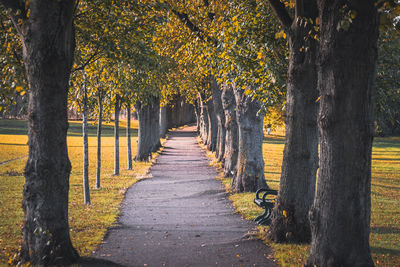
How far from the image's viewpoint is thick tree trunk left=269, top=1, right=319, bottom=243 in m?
7.93

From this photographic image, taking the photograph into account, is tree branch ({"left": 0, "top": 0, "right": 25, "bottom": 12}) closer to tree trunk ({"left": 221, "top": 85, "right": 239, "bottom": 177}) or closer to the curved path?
the curved path

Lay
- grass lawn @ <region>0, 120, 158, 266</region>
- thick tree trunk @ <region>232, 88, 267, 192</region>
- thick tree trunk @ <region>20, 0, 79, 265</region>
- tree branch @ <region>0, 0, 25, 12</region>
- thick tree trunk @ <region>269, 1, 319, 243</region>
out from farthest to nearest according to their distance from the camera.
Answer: thick tree trunk @ <region>232, 88, 267, 192</region>
grass lawn @ <region>0, 120, 158, 266</region>
thick tree trunk @ <region>269, 1, 319, 243</region>
tree branch @ <region>0, 0, 25, 12</region>
thick tree trunk @ <region>20, 0, 79, 265</region>

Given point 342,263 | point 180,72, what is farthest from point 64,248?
point 180,72

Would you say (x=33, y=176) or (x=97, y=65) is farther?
(x=97, y=65)

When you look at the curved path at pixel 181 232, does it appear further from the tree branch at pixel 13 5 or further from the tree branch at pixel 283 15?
the tree branch at pixel 13 5

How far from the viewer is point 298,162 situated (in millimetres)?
8039

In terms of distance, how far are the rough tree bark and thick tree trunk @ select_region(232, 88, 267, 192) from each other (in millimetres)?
8589

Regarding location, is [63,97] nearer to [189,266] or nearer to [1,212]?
[189,266]

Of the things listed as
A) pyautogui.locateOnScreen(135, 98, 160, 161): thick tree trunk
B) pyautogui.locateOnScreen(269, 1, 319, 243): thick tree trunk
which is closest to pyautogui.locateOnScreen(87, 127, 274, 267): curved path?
pyautogui.locateOnScreen(269, 1, 319, 243): thick tree trunk

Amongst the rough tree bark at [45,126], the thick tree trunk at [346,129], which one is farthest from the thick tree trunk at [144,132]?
the thick tree trunk at [346,129]

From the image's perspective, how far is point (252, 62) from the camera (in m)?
10.8

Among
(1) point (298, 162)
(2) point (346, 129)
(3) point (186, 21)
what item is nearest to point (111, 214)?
(1) point (298, 162)

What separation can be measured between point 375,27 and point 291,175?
3.58 meters

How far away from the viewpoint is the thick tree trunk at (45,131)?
20.2 ft
